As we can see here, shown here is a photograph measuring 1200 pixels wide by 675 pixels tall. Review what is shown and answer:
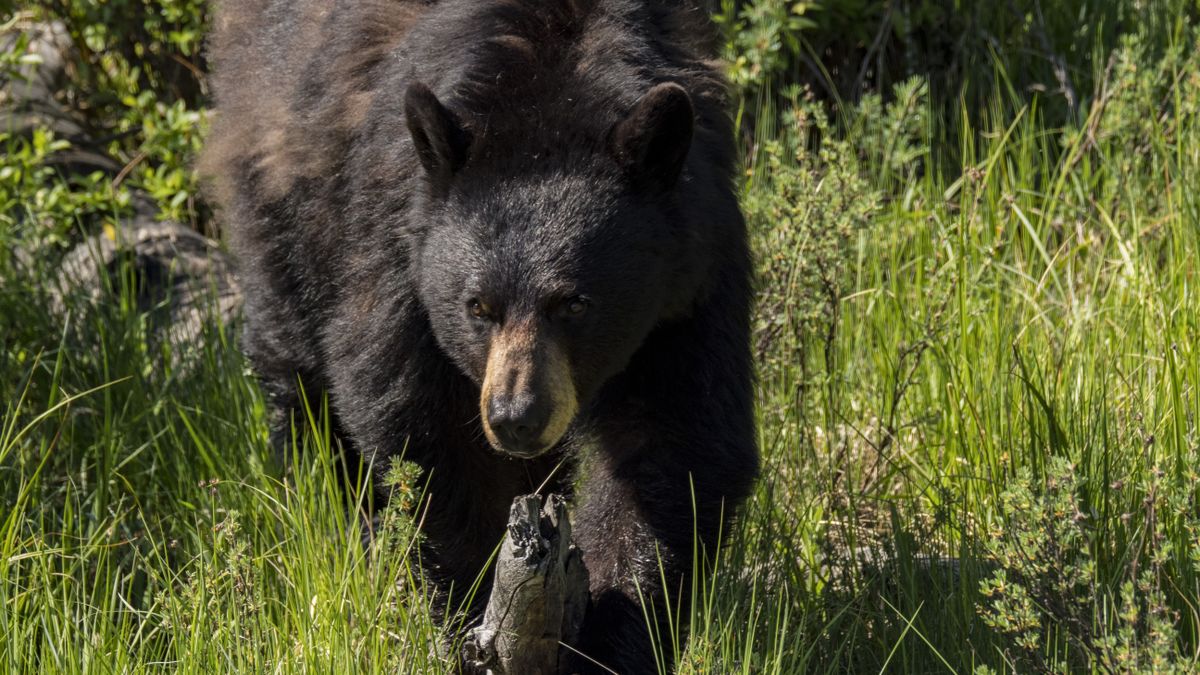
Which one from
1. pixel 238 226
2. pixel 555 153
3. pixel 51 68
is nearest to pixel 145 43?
pixel 51 68

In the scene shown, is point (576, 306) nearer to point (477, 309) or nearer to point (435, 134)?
point (477, 309)

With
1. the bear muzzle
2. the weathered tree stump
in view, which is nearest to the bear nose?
the bear muzzle

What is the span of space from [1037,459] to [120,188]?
16.3ft

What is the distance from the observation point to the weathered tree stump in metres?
3.43

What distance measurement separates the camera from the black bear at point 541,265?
3549 millimetres

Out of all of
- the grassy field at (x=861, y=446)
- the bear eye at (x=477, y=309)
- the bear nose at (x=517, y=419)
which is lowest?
the grassy field at (x=861, y=446)

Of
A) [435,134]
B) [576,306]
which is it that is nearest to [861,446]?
[576,306]

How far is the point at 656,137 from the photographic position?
11.6 feet

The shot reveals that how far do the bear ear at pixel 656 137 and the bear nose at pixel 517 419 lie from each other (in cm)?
64

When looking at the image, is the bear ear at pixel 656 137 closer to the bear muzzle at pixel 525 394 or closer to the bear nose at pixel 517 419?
the bear muzzle at pixel 525 394

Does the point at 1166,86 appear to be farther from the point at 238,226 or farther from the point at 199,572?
the point at 199,572

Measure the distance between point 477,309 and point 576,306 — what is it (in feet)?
0.79

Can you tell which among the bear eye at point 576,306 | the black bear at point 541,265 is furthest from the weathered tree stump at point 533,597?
the bear eye at point 576,306

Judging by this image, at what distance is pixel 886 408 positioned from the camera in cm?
519
